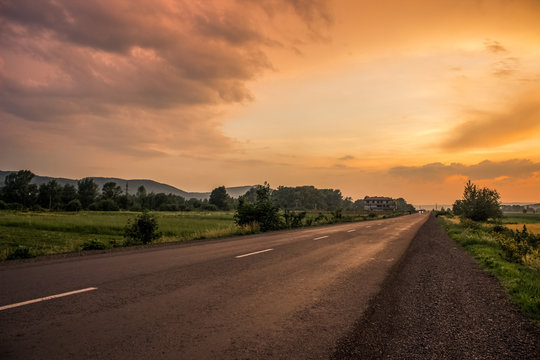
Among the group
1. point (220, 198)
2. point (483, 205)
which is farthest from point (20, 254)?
point (220, 198)

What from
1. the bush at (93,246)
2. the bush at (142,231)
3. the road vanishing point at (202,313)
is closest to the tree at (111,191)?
the bush at (142,231)

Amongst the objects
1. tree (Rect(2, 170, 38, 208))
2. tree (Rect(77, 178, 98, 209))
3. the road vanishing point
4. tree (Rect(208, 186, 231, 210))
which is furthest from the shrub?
tree (Rect(208, 186, 231, 210))

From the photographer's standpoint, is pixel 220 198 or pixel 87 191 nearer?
pixel 87 191

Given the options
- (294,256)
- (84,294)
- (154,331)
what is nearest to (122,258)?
(84,294)

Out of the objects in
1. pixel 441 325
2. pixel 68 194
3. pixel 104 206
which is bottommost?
pixel 441 325

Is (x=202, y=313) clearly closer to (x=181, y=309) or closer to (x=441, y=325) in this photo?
(x=181, y=309)

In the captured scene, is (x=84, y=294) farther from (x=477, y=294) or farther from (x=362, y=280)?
(x=477, y=294)

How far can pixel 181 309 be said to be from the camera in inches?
180

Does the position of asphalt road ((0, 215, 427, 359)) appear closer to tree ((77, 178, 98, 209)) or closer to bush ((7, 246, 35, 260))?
bush ((7, 246, 35, 260))

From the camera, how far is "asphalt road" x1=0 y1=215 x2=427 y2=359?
333cm

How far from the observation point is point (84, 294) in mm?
5191

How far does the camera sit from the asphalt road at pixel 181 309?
3.33 m

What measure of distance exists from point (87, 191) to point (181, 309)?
136m

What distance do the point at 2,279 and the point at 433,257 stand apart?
12826 millimetres
